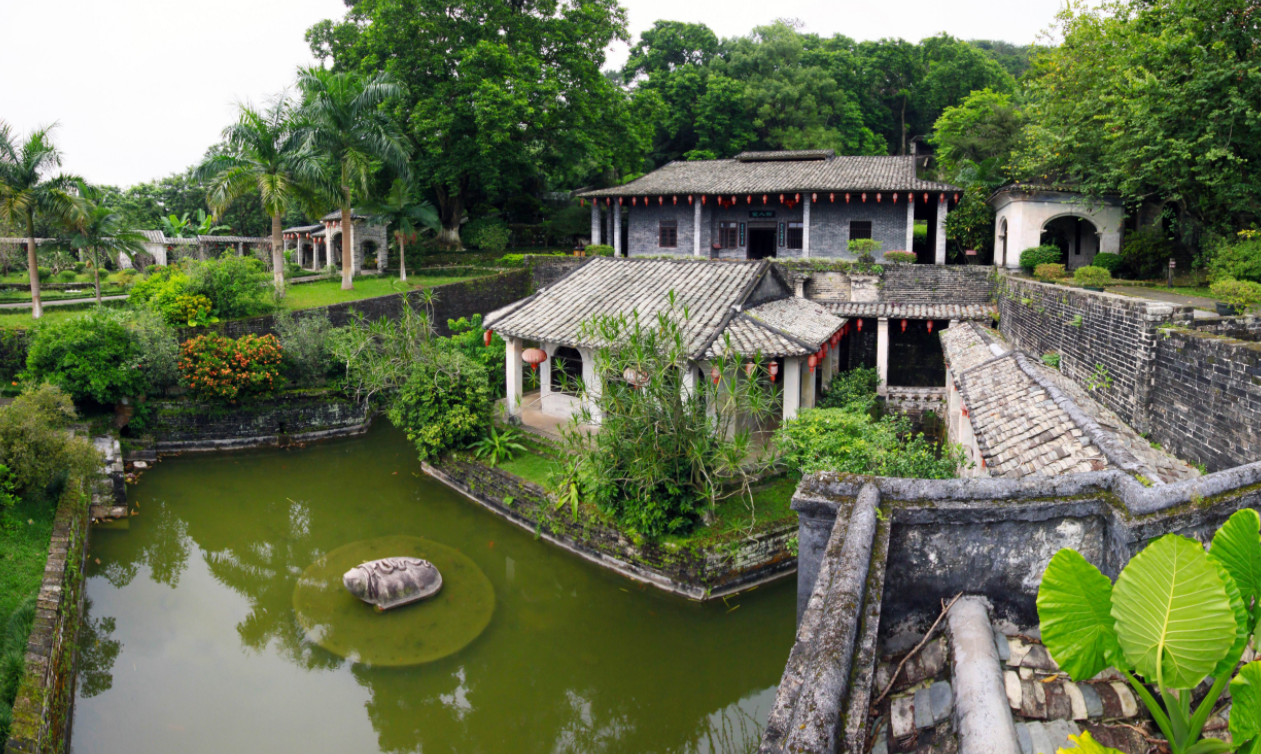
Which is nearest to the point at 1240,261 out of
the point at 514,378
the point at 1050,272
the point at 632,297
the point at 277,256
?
the point at 1050,272

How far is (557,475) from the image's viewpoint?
35.8 ft

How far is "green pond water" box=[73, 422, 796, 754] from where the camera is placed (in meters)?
7.54

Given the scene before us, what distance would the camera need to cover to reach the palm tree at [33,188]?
54.9 ft

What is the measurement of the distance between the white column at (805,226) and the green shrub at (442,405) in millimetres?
13696

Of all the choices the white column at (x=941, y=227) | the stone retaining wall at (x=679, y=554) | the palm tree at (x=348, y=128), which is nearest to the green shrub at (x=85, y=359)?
the palm tree at (x=348, y=128)

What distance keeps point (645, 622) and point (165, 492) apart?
32.1 feet

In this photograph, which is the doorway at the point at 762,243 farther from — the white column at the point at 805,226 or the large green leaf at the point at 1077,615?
the large green leaf at the point at 1077,615

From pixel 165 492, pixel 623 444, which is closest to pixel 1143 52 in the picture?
pixel 623 444

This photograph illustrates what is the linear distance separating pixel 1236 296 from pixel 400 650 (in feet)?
34.5

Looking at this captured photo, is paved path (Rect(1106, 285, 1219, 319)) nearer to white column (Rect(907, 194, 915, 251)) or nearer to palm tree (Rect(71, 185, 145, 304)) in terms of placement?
white column (Rect(907, 194, 915, 251))

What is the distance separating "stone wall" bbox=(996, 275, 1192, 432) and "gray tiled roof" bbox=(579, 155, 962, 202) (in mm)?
11569

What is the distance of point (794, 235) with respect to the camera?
24.3 meters

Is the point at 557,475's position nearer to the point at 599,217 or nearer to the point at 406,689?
the point at 406,689

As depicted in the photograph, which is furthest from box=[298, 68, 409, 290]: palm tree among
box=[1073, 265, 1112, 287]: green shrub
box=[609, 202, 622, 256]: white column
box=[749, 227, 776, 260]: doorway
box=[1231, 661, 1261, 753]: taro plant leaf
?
box=[1231, 661, 1261, 753]: taro plant leaf
